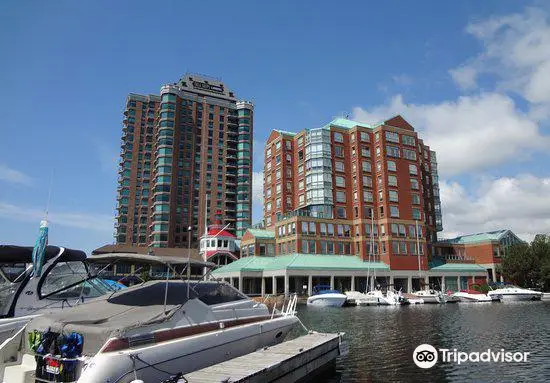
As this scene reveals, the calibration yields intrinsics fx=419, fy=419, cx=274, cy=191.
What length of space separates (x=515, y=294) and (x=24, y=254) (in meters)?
71.8

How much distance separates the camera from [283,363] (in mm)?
12531

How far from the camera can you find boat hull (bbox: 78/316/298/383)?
9.35 metres

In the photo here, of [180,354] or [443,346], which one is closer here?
[180,354]

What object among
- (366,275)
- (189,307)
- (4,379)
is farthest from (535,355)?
(366,275)

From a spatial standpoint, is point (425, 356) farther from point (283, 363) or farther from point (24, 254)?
point (24, 254)

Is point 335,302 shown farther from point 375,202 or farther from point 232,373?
point 232,373

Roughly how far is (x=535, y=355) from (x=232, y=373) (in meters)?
15.5

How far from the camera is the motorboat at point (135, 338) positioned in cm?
967

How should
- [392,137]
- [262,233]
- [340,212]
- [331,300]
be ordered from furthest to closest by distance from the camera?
1. [262,233]
2. [392,137]
3. [340,212]
4. [331,300]

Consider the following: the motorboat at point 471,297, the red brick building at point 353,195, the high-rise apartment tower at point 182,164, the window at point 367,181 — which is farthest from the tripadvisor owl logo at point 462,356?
the high-rise apartment tower at point 182,164

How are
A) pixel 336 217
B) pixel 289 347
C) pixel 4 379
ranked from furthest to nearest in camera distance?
pixel 336 217, pixel 289 347, pixel 4 379

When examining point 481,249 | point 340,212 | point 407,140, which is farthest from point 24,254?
point 481,249

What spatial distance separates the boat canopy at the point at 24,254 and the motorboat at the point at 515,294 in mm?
67954

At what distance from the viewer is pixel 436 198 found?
122062 mm
